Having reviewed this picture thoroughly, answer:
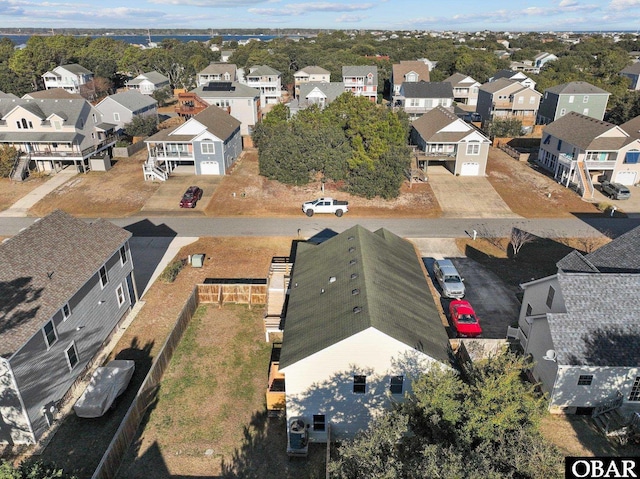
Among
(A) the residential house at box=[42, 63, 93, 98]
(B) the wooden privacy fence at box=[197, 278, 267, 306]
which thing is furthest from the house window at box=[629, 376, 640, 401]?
(A) the residential house at box=[42, 63, 93, 98]

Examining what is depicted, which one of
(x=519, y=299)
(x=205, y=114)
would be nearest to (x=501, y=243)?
A: (x=519, y=299)

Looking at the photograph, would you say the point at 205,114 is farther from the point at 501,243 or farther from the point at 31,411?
the point at 31,411

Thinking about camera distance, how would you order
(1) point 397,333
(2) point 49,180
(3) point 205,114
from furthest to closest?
(3) point 205,114
(2) point 49,180
(1) point 397,333

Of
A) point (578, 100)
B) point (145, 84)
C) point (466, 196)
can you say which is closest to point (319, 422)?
point (466, 196)

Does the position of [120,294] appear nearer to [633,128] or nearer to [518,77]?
[633,128]

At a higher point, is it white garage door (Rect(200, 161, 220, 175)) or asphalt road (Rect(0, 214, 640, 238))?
white garage door (Rect(200, 161, 220, 175))

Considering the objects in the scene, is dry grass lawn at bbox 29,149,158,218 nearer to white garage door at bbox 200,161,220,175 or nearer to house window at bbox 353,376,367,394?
white garage door at bbox 200,161,220,175
